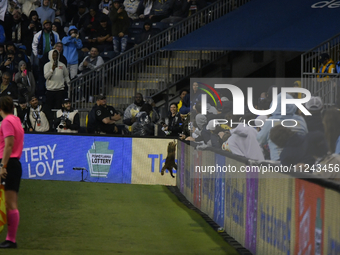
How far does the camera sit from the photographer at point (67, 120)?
16.8 m

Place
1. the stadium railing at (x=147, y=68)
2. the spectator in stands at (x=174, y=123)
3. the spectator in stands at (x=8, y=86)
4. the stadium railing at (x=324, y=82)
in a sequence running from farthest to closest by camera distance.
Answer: the stadium railing at (x=147, y=68) < the spectator in stands at (x=8, y=86) < the spectator in stands at (x=174, y=123) < the stadium railing at (x=324, y=82)

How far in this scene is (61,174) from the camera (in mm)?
16141

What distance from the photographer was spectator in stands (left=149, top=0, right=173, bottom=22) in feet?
69.5

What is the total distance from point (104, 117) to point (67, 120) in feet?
3.65

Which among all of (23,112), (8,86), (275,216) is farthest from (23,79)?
(275,216)

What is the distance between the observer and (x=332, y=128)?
263 inches

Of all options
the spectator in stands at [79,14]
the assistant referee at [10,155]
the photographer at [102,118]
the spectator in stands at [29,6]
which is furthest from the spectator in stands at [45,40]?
the assistant referee at [10,155]

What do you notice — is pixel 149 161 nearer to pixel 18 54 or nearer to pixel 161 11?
pixel 18 54

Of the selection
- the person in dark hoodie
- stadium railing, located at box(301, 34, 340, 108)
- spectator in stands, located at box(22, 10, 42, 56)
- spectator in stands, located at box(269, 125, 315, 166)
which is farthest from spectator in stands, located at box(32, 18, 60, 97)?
spectator in stands, located at box(269, 125, 315, 166)

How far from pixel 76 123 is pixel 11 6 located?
8480mm

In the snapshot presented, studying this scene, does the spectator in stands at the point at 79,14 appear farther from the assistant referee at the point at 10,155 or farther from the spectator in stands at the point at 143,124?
the assistant referee at the point at 10,155

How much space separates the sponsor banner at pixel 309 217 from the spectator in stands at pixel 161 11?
1595 cm

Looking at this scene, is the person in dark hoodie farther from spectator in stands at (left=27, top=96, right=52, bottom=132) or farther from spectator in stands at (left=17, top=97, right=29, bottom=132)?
spectator in stands at (left=27, top=96, right=52, bottom=132)

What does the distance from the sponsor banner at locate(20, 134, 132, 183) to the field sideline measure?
1277 mm
